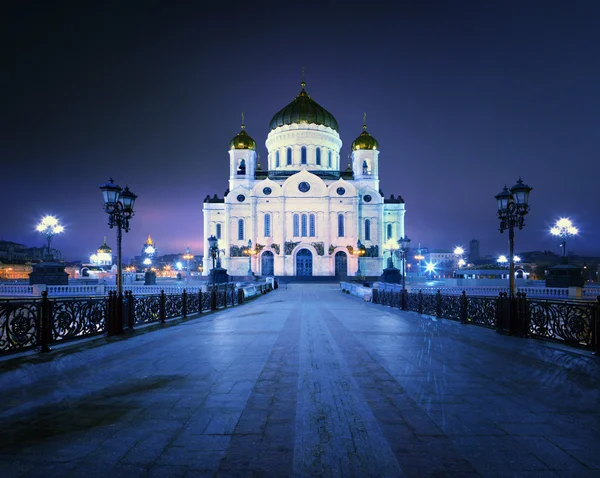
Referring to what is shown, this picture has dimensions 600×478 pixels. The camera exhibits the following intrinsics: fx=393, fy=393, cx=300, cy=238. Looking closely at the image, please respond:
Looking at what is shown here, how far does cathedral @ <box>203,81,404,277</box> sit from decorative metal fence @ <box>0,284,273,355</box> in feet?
129

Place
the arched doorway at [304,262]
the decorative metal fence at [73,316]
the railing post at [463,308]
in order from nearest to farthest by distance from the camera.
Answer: the decorative metal fence at [73,316], the railing post at [463,308], the arched doorway at [304,262]

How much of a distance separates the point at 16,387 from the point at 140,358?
7.31ft

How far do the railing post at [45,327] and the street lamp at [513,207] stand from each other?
12.4m

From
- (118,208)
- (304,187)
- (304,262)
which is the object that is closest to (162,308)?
(118,208)

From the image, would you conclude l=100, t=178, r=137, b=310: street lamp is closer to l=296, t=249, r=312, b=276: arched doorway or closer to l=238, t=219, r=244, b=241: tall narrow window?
l=296, t=249, r=312, b=276: arched doorway

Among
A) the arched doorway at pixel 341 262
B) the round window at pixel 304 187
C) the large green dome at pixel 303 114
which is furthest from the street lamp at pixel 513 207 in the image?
the large green dome at pixel 303 114

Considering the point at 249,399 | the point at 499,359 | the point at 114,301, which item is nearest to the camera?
the point at 249,399

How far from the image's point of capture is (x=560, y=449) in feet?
12.0

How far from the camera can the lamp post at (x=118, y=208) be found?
11352mm

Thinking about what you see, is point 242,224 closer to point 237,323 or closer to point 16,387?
point 237,323

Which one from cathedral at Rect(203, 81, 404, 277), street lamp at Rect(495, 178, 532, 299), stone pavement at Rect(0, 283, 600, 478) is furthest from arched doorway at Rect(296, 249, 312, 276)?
stone pavement at Rect(0, 283, 600, 478)

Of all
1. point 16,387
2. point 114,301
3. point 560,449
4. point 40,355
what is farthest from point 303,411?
point 114,301

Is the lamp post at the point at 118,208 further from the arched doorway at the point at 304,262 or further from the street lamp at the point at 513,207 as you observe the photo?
the arched doorway at the point at 304,262

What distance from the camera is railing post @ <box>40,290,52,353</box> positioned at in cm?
818
